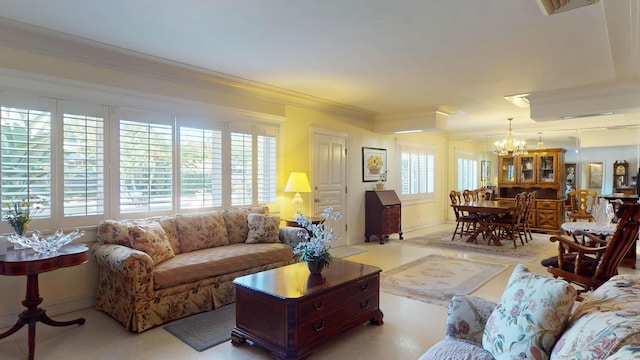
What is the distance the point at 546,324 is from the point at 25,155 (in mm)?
3992

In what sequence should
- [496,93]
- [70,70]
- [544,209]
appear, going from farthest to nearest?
[544,209]
[496,93]
[70,70]

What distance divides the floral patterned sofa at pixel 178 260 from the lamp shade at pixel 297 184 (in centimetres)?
72

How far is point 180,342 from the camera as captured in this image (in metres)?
2.81

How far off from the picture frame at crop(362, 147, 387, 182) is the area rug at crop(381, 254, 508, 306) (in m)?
2.10

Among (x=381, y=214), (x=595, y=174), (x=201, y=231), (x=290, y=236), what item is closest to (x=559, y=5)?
(x=290, y=236)

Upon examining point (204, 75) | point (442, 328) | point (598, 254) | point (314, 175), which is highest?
point (204, 75)

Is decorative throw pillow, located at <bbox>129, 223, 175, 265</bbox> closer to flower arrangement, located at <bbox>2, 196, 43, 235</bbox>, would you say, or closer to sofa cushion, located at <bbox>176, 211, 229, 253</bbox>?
sofa cushion, located at <bbox>176, 211, 229, 253</bbox>

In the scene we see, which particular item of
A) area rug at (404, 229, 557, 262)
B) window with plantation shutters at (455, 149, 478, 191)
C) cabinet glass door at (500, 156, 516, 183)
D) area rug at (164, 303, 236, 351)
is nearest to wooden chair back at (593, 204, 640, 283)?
area rug at (404, 229, 557, 262)

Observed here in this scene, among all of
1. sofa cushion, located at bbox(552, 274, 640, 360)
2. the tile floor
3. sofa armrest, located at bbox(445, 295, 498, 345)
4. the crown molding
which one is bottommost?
the tile floor

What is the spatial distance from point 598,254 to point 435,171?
618 centimetres

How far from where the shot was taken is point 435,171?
9.23 m

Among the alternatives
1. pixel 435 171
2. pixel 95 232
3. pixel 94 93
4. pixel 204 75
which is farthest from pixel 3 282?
pixel 435 171

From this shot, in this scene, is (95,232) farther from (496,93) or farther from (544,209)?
(544,209)

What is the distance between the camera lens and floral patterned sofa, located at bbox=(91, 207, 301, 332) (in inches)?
117
